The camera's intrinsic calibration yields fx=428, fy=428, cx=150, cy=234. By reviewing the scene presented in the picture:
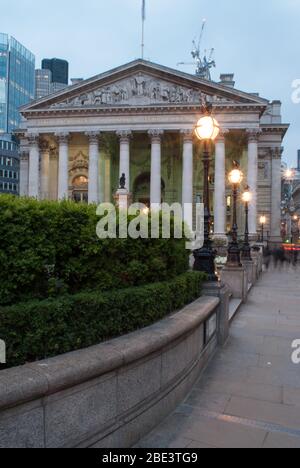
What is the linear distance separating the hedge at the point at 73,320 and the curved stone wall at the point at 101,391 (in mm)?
225

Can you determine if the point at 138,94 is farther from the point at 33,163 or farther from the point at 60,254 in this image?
the point at 60,254

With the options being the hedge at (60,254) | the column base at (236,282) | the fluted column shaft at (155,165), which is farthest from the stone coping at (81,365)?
the fluted column shaft at (155,165)

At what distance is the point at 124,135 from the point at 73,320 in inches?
1818

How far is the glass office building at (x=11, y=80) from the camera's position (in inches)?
6639

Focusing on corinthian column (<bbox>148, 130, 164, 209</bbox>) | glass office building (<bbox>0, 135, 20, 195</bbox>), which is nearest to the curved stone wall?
corinthian column (<bbox>148, 130, 164, 209</bbox>)

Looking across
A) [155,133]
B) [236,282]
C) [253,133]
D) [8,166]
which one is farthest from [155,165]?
[8,166]

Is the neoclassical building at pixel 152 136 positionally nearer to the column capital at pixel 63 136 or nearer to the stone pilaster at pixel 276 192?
the column capital at pixel 63 136

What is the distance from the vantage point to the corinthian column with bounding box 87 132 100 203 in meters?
50.0

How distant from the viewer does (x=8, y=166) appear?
11481 centimetres

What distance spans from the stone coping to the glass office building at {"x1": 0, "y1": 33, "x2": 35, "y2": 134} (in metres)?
174

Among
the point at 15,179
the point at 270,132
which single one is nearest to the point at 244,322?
the point at 270,132

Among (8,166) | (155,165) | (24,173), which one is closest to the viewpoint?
(155,165)

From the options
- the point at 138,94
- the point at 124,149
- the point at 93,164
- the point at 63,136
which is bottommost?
the point at 93,164
